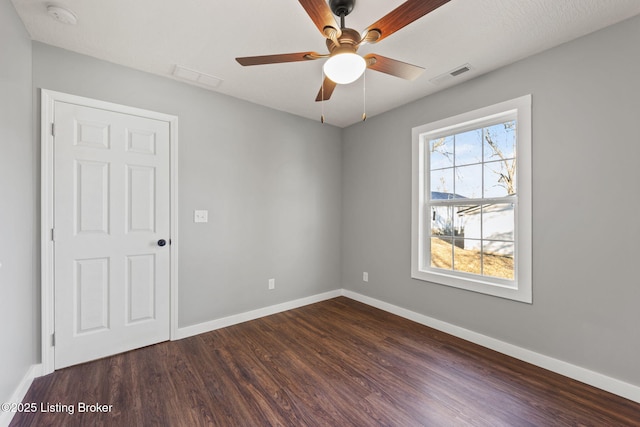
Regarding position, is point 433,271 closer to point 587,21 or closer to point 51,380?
point 587,21

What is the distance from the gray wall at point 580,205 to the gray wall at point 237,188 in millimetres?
1830

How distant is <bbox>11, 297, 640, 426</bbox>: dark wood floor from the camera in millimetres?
1683

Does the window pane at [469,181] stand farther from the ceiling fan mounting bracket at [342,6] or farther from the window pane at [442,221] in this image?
the ceiling fan mounting bracket at [342,6]

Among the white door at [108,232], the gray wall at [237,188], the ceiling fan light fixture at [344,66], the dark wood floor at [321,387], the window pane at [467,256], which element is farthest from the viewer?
the window pane at [467,256]

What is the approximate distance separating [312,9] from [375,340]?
2.70 meters

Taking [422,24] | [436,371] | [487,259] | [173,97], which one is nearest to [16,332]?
[173,97]

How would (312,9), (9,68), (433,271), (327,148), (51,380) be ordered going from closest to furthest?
(312,9), (9,68), (51,380), (433,271), (327,148)

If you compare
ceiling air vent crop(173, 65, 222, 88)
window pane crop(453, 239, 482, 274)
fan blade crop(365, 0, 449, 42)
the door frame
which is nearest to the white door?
the door frame

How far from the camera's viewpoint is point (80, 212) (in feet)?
7.39

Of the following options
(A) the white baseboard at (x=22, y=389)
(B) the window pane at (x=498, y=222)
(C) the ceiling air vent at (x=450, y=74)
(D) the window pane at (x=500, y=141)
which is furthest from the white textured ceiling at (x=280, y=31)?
(A) the white baseboard at (x=22, y=389)

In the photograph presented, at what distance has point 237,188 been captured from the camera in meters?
3.12

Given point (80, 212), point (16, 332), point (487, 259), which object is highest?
point (80, 212)

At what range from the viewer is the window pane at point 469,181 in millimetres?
2763

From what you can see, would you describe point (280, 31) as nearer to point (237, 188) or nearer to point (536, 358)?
point (237, 188)
